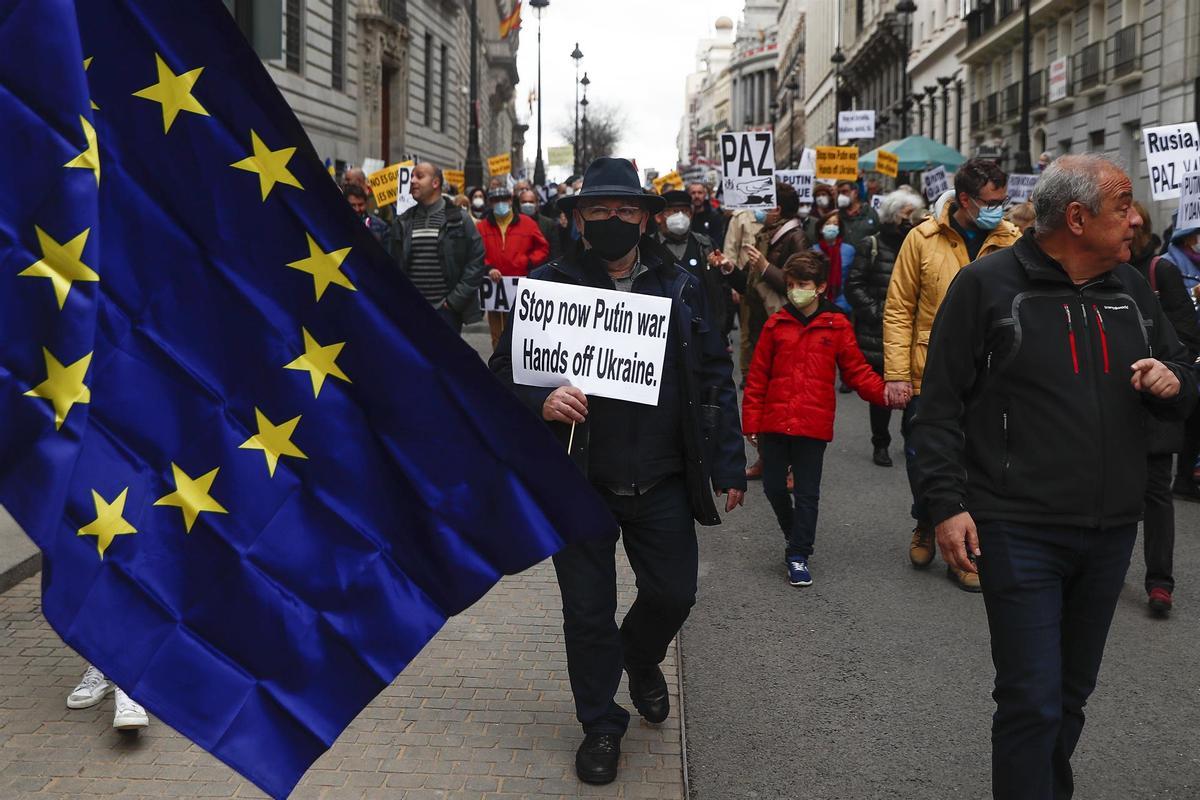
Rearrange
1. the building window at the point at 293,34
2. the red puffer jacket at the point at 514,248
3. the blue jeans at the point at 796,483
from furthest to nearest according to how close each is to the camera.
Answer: the building window at the point at 293,34 < the red puffer jacket at the point at 514,248 < the blue jeans at the point at 796,483

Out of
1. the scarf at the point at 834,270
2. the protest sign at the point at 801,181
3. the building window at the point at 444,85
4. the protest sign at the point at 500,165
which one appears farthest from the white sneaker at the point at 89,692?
the building window at the point at 444,85

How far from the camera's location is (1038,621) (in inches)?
137

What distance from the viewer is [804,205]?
58.8 feet

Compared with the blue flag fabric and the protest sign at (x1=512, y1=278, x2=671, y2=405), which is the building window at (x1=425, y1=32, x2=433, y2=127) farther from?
the blue flag fabric

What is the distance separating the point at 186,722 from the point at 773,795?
2.25 m

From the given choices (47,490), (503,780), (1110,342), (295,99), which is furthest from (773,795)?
(295,99)

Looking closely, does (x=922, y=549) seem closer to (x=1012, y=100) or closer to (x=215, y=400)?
(x=215, y=400)

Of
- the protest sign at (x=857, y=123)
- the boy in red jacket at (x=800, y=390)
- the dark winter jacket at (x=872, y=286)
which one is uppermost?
the protest sign at (x=857, y=123)

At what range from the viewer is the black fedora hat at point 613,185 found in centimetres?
441

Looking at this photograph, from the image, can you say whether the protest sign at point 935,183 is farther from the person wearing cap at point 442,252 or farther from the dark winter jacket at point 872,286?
the person wearing cap at point 442,252

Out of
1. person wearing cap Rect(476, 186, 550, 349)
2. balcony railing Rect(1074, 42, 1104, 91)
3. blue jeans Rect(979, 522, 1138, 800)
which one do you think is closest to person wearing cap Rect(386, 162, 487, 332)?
person wearing cap Rect(476, 186, 550, 349)

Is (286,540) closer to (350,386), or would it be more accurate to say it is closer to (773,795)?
(350,386)

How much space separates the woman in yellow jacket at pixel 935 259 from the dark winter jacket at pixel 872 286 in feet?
7.45

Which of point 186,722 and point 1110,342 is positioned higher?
point 1110,342
